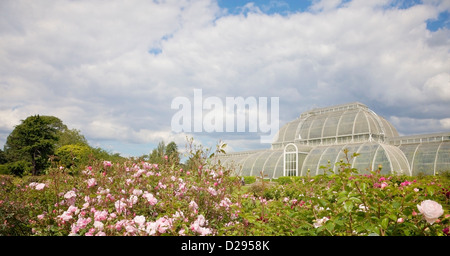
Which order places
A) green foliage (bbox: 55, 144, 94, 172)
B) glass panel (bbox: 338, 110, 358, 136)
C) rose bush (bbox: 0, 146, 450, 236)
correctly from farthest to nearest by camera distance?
glass panel (bbox: 338, 110, 358, 136) → green foliage (bbox: 55, 144, 94, 172) → rose bush (bbox: 0, 146, 450, 236)

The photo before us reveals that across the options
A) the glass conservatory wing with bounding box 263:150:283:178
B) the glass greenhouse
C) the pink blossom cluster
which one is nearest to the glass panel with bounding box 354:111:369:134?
the glass greenhouse

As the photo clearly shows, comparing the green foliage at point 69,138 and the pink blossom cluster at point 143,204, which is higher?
the green foliage at point 69,138

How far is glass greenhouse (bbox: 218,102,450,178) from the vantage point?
84.0 ft

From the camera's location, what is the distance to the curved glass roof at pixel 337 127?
106 ft

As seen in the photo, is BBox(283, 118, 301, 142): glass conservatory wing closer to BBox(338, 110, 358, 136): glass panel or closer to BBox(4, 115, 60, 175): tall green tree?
BBox(338, 110, 358, 136): glass panel

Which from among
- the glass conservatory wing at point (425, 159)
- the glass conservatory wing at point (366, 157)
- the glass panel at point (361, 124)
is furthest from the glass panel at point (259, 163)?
the glass conservatory wing at point (425, 159)

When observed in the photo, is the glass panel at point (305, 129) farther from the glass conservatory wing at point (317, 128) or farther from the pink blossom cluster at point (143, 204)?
the pink blossom cluster at point (143, 204)

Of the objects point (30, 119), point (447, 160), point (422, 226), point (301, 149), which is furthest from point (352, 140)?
point (30, 119)

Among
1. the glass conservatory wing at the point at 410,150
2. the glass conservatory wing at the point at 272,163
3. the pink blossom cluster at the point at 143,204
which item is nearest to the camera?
the pink blossom cluster at the point at 143,204

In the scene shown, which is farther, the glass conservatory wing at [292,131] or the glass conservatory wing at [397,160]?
the glass conservatory wing at [292,131]

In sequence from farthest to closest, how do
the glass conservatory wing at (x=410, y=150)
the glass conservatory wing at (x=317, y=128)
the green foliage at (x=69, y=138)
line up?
the green foliage at (x=69, y=138) < the glass conservatory wing at (x=317, y=128) < the glass conservatory wing at (x=410, y=150)

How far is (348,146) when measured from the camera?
93.8 ft
